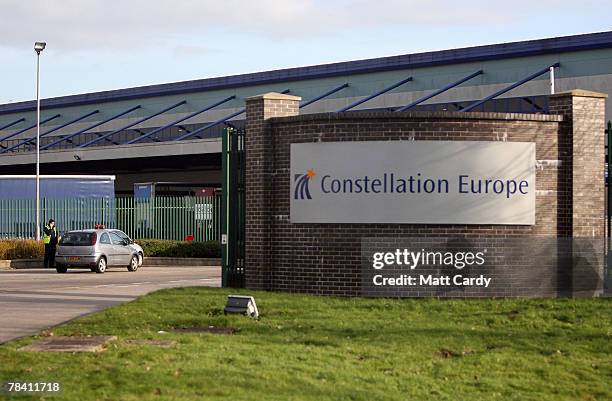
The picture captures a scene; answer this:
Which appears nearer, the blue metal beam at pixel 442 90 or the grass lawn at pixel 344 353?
the grass lawn at pixel 344 353

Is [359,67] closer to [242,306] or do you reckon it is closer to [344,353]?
[242,306]

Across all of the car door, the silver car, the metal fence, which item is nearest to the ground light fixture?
the silver car

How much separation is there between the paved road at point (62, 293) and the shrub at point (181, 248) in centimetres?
726

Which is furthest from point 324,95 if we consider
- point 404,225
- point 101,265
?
point 404,225

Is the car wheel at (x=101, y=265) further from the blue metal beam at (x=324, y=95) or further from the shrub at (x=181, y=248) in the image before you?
the blue metal beam at (x=324, y=95)

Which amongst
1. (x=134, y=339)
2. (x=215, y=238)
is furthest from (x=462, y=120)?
(x=215, y=238)

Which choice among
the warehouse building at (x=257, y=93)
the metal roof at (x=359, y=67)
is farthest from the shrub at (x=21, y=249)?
the metal roof at (x=359, y=67)

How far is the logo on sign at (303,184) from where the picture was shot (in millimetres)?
21047

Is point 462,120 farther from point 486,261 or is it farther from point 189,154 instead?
point 189,154

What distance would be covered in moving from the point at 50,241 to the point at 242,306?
22733mm

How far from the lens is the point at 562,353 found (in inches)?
591

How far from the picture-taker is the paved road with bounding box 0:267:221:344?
56.3 feet

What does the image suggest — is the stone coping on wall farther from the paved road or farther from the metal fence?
the metal fence

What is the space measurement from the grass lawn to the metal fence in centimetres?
2553
